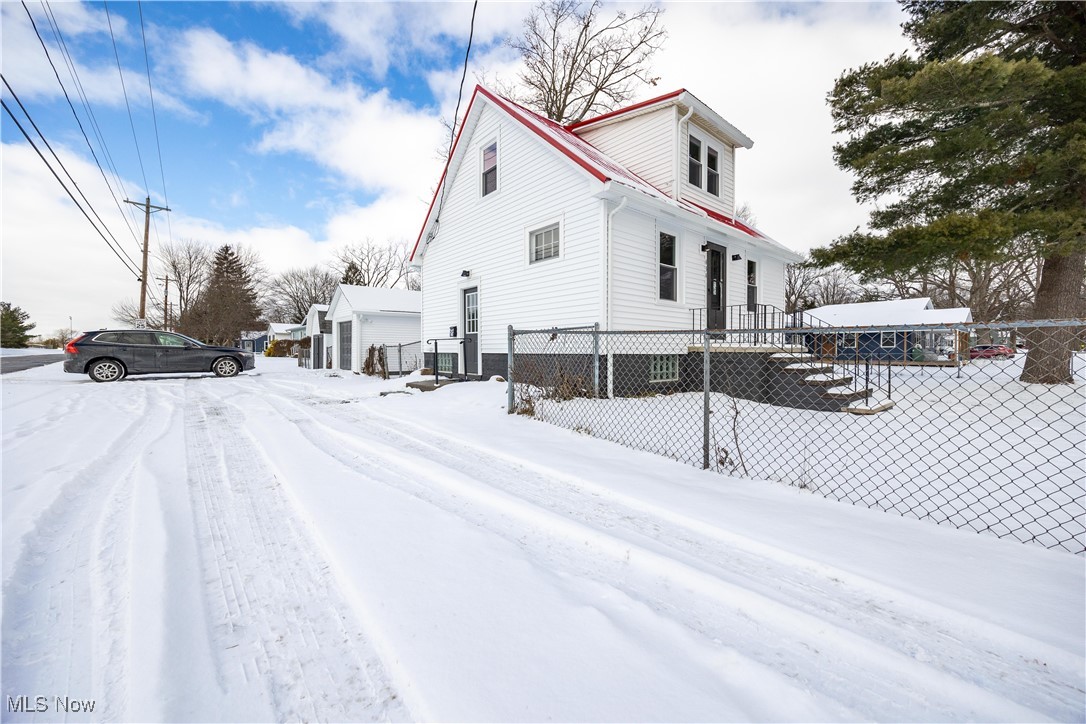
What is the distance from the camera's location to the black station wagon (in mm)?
10477

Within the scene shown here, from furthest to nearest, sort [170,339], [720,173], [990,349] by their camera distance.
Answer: [170,339] < [720,173] < [990,349]

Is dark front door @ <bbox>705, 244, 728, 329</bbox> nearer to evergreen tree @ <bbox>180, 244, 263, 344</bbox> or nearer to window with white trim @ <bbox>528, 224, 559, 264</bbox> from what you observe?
window with white trim @ <bbox>528, 224, 559, 264</bbox>

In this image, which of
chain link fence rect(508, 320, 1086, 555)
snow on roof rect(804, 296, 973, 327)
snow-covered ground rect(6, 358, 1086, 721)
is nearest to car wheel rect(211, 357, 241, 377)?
chain link fence rect(508, 320, 1086, 555)

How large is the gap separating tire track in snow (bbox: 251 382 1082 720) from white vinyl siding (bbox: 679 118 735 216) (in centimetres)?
909

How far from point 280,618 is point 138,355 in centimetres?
1373

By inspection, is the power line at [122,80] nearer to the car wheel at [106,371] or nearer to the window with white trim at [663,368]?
the car wheel at [106,371]

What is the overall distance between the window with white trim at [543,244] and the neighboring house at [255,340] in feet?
148

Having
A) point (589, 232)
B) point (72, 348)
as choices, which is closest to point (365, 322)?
point (72, 348)

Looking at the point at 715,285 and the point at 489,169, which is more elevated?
the point at 489,169

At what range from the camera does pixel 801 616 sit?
5.42 feet

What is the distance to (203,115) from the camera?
11203 mm

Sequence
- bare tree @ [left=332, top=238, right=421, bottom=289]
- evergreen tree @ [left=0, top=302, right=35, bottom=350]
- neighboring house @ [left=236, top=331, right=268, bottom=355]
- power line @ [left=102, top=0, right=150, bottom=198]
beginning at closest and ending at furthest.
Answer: power line @ [left=102, top=0, right=150, bottom=198] < evergreen tree @ [left=0, top=302, right=35, bottom=350] < bare tree @ [left=332, top=238, right=421, bottom=289] < neighboring house @ [left=236, top=331, right=268, bottom=355]

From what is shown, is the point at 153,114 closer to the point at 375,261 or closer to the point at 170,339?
the point at 170,339

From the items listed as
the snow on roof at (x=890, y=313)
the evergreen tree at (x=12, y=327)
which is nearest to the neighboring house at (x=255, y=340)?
the evergreen tree at (x=12, y=327)
